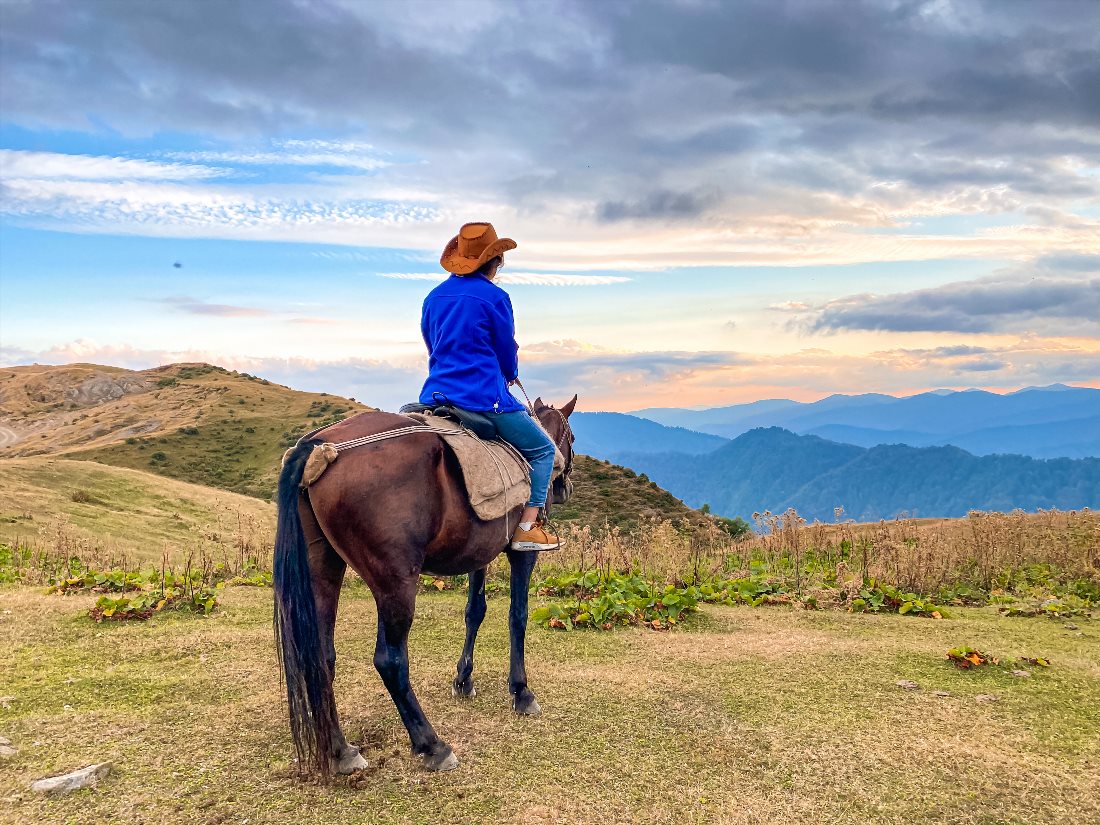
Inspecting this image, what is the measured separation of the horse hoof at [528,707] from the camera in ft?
19.0

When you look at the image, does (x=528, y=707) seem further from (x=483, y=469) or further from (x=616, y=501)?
(x=616, y=501)

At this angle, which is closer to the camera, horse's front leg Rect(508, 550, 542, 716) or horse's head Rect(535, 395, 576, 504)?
horse's front leg Rect(508, 550, 542, 716)

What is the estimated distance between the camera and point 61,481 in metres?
24.0

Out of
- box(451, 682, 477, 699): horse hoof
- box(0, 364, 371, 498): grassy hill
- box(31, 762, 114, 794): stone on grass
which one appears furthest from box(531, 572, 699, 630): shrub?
box(0, 364, 371, 498): grassy hill

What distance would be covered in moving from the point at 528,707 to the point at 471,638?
2.54 ft

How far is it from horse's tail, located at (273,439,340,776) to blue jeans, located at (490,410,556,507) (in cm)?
155

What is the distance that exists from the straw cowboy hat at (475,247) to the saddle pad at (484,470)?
3.96 feet

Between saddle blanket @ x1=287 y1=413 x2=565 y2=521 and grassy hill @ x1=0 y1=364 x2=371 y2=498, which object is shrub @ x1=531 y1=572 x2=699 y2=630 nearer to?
saddle blanket @ x1=287 y1=413 x2=565 y2=521

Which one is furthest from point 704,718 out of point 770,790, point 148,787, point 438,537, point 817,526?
point 817,526

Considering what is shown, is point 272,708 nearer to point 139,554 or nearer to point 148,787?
point 148,787

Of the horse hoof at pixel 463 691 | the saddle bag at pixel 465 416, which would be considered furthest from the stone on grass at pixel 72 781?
the saddle bag at pixel 465 416

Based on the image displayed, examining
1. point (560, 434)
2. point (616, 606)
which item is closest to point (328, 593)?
point (560, 434)

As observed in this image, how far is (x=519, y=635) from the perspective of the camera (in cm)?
607

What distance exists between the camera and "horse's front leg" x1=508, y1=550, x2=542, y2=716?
19.1ft
